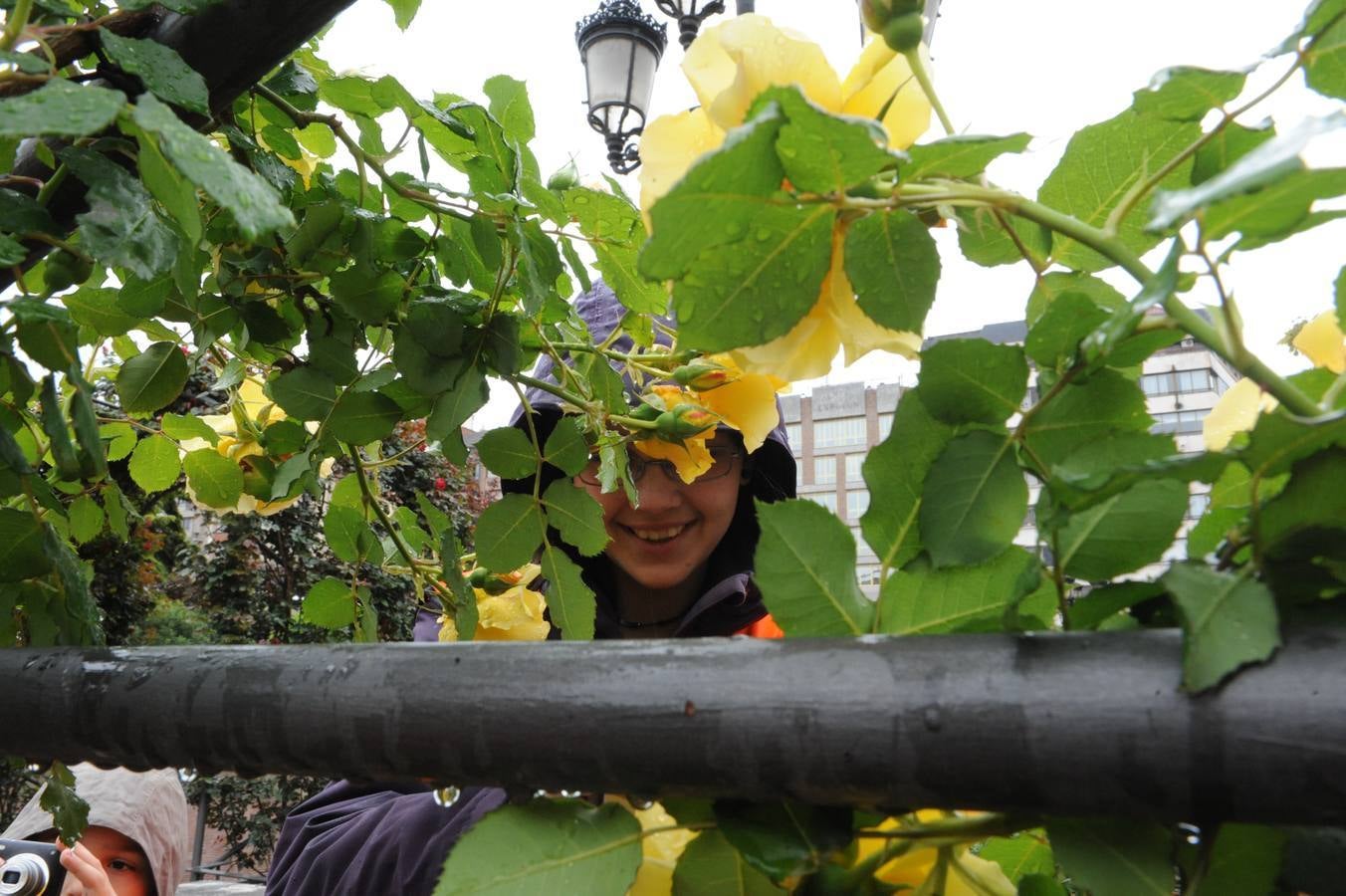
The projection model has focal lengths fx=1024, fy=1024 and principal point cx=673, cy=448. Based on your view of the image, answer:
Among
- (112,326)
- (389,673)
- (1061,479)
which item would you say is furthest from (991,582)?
(112,326)

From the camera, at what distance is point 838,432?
88.0 ft

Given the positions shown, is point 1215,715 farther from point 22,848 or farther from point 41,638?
point 22,848

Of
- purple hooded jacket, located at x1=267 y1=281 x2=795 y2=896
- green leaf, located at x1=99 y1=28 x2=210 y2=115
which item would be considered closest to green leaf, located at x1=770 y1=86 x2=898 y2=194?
green leaf, located at x1=99 y1=28 x2=210 y2=115

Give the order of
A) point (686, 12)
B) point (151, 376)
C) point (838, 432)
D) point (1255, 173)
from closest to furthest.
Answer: point (1255, 173)
point (151, 376)
point (686, 12)
point (838, 432)

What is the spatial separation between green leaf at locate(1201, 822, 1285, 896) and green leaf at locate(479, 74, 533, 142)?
50 cm

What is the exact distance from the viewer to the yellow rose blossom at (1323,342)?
1.07 feet

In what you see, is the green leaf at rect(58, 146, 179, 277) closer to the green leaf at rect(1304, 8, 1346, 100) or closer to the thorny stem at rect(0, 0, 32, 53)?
the thorny stem at rect(0, 0, 32, 53)

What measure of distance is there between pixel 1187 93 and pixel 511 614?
0.64 metres

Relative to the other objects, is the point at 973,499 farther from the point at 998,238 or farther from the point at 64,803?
the point at 64,803

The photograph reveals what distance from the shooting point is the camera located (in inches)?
55.2

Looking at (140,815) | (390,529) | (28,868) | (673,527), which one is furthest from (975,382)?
(140,815)

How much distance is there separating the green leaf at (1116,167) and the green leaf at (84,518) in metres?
0.64

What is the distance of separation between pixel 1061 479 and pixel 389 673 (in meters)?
0.18

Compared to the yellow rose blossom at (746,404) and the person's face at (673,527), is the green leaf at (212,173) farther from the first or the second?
the person's face at (673,527)
